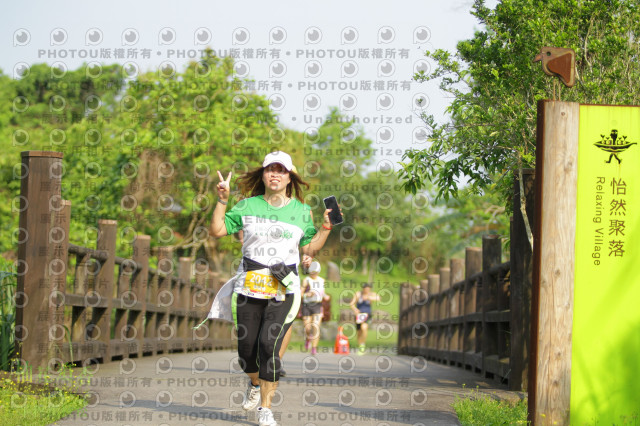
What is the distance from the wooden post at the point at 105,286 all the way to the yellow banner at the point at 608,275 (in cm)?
586

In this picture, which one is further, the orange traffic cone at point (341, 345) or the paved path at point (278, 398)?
the orange traffic cone at point (341, 345)

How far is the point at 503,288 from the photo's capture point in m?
9.41

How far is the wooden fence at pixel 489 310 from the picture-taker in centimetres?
784

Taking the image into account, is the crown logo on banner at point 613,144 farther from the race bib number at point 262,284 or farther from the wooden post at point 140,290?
the wooden post at point 140,290

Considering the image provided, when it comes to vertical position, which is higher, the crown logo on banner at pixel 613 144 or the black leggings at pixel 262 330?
the crown logo on banner at pixel 613 144

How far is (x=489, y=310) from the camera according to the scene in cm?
1030

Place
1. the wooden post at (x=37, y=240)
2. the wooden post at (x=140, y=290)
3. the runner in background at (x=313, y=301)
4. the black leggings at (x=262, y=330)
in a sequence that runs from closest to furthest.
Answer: the black leggings at (x=262, y=330) → the wooden post at (x=37, y=240) → the wooden post at (x=140, y=290) → the runner in background at (x=313, y=301)

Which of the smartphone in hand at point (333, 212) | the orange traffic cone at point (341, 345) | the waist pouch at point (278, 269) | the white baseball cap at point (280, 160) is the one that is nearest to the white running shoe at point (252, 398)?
the waist pouch at point (278, 269)

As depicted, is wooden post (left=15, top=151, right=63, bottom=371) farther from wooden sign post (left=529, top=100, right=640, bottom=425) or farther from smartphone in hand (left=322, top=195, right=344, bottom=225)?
wooden sign post (left=529, top=100, right=640, bottom=425)

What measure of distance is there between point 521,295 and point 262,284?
112 inches

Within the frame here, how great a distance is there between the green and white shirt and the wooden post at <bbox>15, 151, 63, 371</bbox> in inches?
95.0

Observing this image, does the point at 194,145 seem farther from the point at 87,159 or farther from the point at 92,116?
the point at 92,116

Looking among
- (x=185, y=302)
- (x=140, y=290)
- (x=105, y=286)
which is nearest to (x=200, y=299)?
(x=185, y=302)

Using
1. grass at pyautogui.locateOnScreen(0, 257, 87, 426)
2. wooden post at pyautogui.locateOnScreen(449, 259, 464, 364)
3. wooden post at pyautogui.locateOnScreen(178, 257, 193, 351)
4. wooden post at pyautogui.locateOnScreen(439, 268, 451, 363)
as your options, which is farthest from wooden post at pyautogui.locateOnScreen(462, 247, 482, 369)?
grass at pyautogui.locateOnScreen(0, 257, 87, 426)
